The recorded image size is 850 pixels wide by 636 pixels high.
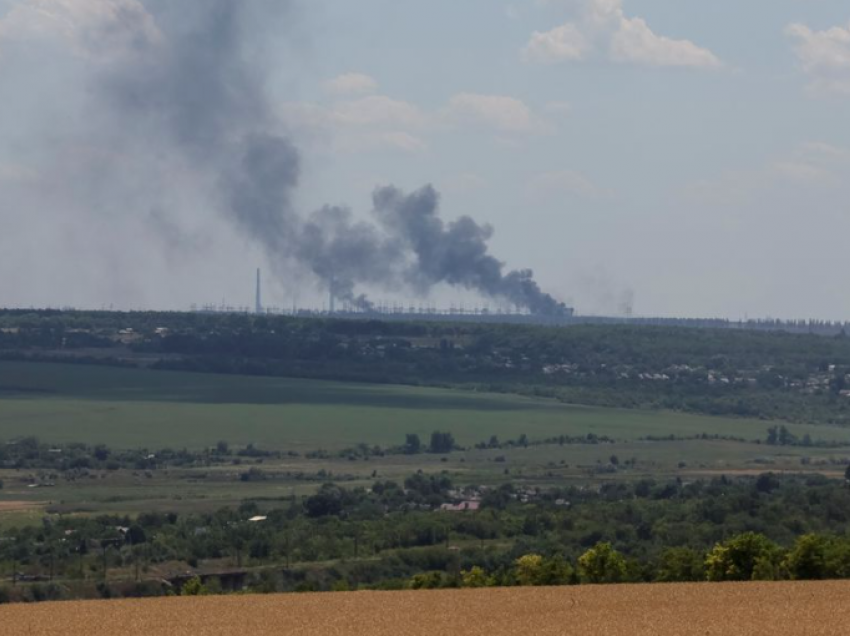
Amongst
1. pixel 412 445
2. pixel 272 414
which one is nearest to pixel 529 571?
pixel 412 445

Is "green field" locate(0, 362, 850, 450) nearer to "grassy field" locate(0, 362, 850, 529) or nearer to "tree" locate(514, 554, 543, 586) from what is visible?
"grassy field" locate(0, 362, 850, 529)

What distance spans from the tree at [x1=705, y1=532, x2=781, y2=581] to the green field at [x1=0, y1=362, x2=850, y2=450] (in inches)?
3439

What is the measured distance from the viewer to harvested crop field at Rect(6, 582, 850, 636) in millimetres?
39844

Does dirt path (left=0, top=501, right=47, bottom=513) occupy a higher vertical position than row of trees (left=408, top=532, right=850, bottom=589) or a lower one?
lower

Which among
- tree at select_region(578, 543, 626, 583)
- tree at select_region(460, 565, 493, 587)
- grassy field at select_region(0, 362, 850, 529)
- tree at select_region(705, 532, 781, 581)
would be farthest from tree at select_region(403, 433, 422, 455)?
tree at select_region(705, 532, 781, 581)

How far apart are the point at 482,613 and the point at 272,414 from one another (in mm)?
113342

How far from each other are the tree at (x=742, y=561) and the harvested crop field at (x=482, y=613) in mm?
4082

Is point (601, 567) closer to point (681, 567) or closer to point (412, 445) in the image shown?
point (681, 567)

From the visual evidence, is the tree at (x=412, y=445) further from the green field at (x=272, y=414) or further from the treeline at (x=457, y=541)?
the treeline at (x=457, y=541)

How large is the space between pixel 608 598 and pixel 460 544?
35.3 metres

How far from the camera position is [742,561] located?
5231 cm

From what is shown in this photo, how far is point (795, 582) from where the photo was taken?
48.5 m

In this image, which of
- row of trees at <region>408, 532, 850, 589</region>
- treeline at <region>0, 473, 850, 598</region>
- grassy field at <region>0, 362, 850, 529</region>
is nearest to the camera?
row of trees at <region>408, 532, 850, 589</region>

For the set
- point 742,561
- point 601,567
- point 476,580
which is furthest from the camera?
point 476,580
